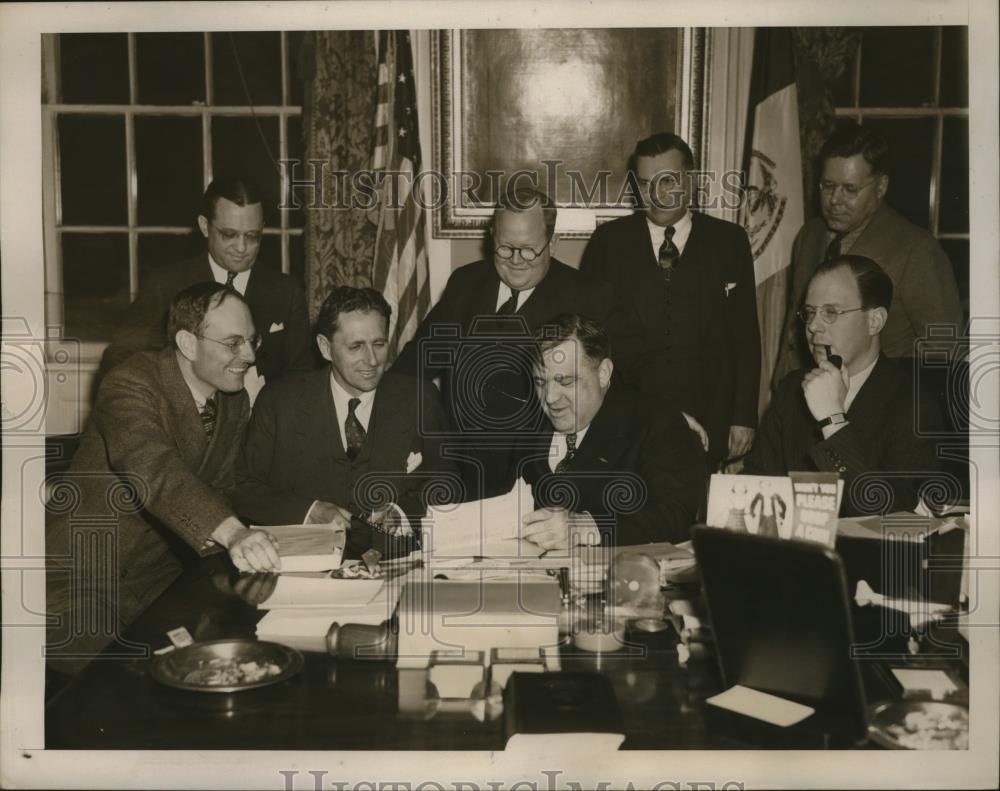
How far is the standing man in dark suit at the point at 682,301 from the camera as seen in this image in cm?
342

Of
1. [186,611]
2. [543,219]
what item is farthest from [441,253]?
[186,611]

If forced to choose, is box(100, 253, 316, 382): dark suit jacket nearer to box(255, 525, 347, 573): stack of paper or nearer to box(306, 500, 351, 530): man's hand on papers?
box(306, 500, 351, 530): man's hand on papers

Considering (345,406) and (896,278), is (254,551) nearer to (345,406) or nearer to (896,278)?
(345,406)

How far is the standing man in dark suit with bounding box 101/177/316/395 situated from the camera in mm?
3451

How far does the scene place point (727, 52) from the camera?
341 centimetres

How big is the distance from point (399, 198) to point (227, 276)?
2.24 feet

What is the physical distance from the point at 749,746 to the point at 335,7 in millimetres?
2218

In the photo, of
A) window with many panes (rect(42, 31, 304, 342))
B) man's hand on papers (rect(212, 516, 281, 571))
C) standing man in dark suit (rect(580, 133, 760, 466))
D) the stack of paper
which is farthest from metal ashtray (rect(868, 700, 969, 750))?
window with many panes (rect(42, 31, 304, 342))

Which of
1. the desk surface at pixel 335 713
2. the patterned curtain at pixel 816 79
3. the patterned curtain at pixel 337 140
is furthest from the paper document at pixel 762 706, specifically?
the patterned curtain at pixel 337 140

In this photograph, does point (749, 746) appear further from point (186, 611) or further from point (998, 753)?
point (186, 611)

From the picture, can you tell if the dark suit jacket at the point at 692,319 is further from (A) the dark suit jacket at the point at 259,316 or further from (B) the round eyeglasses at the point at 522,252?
(A) the dark suit jacket at the point at 259,316

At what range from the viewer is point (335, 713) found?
178 centimetres

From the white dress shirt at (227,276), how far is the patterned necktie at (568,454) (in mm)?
1319

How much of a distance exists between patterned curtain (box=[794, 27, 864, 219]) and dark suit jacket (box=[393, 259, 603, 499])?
2.92ft
